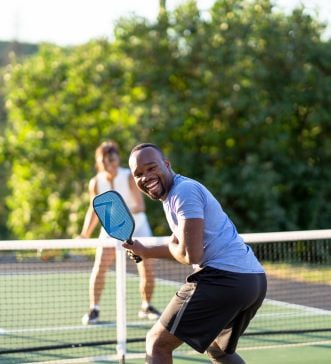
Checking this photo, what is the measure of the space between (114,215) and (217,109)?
12305 millimetres

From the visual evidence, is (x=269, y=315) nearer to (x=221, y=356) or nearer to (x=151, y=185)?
(x=221, y=356)

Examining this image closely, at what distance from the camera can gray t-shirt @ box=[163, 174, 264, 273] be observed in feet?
16.3

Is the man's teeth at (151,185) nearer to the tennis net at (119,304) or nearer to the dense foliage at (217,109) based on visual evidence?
the tennis net at (119,304)

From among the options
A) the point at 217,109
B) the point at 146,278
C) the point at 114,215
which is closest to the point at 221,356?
the point at 114,215

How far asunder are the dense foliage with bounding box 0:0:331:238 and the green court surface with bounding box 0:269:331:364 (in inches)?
198

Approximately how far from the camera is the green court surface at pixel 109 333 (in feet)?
25.2

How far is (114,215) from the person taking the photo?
5.34m

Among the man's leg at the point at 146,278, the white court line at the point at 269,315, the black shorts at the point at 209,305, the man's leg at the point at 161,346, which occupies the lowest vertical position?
the white court line at the point at 269,315

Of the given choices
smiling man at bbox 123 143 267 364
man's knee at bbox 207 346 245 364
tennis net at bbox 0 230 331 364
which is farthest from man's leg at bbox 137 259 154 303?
smiling man at bbox 123 143 267 364

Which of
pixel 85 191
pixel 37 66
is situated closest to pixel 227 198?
pixel 85 191

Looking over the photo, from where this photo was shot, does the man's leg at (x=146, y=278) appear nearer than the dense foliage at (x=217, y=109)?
Yes

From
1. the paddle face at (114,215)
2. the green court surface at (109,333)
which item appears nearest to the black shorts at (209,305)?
the paddle face at (114,215)

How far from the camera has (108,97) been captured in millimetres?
18062

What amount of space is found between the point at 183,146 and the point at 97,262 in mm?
8315
